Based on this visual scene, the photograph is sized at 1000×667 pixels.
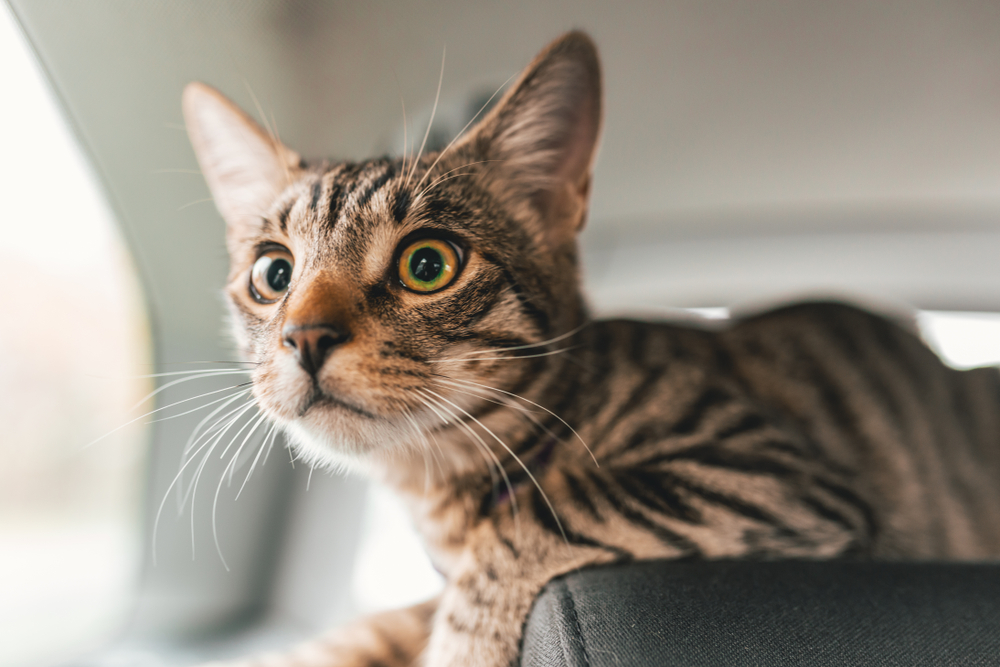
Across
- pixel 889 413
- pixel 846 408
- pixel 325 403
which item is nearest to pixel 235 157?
pixel 325 403

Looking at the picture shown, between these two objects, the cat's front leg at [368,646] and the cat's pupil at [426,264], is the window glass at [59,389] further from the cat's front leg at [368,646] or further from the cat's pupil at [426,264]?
the cat's pupil at [426,264]

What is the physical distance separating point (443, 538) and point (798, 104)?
3.79 feet

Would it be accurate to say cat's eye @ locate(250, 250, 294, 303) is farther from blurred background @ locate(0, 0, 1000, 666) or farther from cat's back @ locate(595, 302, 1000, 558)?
cat's back @ locate(595, 302, 1000, 558)

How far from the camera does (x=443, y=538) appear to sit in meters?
0.91

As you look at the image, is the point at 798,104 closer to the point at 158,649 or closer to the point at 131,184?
the point at 131,184

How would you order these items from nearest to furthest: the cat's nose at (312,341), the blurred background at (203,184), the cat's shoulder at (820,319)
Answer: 1. the cat's nose at (312,341)
2. the blurred background at (203,184)
3. the cat's shoulder at (820,319)

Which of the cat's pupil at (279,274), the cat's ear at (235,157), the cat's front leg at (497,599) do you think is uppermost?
the cat's ear at (235,157)

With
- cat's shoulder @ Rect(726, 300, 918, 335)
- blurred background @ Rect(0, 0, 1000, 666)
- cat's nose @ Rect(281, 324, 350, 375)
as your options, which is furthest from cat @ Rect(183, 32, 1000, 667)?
cat's shoulder @ Rect(726, 300, 918, 335)

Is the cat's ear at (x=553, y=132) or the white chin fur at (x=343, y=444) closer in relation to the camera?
the white chin fur at (x=343, y=444)

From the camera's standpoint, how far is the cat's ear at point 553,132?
2.67 feet

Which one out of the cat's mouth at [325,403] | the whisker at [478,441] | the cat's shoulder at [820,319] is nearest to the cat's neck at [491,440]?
the whisker at [478,441]

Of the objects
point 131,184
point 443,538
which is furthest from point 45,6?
point 443,538

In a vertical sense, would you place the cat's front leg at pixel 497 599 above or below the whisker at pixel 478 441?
below

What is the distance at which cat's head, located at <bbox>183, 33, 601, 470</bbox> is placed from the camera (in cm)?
67
